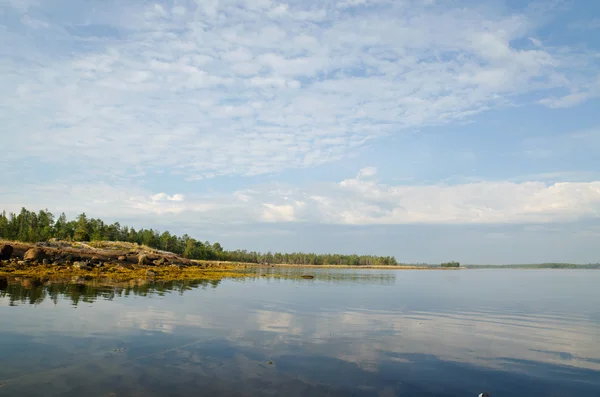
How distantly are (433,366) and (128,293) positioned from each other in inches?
1203

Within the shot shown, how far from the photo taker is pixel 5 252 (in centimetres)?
5947

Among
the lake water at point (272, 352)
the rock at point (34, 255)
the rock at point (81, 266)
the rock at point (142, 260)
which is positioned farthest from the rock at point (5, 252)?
the lake water at point (272, 352)

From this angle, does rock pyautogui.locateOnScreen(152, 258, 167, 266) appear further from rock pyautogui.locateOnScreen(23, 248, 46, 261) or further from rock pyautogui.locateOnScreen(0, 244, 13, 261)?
rock pyautogui.locateOnScreen(0, 244, 13, 261)

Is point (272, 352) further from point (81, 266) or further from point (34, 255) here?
point (34, 255)

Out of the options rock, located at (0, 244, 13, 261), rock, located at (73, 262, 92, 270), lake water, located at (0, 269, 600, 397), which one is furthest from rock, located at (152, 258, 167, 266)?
lake water, located at (0, 269, 600, 397)

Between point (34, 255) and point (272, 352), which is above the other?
point (34, 255)

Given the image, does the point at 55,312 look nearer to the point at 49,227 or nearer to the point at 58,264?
the point at 58,264

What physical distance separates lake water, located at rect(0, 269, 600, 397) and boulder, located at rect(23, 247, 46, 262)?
3597 cm

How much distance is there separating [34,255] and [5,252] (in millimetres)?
3987

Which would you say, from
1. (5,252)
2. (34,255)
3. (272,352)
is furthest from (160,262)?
(272,352)

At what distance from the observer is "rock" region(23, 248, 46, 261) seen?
6145cm

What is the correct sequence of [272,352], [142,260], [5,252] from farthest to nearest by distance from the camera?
[142,260]
[5,252]
[272,352]

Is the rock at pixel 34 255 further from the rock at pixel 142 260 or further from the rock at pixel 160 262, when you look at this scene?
the rock at pixel 160 262

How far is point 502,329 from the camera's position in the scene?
27.1 metres
